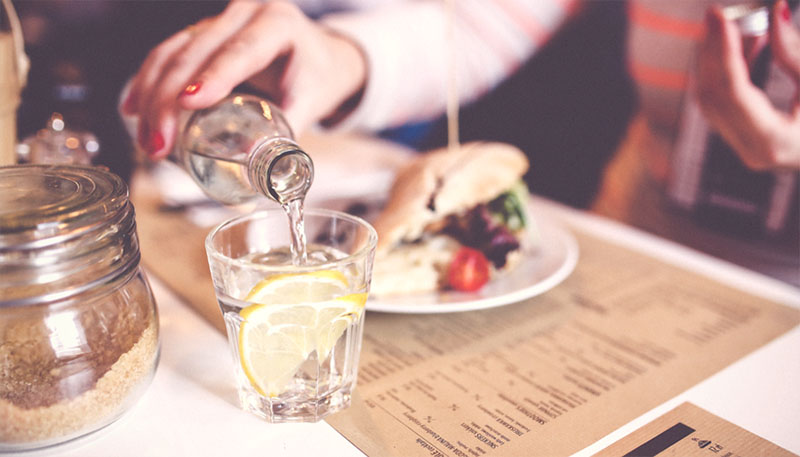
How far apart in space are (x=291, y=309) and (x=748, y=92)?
0.65m

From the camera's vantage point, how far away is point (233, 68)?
2.20 feet

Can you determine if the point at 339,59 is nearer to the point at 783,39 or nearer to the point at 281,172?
the point at 281,172

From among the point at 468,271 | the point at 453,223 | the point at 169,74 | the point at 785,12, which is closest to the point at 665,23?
the point at 785,12

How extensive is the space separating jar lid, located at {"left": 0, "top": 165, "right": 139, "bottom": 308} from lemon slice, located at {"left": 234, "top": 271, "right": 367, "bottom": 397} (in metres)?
0.12

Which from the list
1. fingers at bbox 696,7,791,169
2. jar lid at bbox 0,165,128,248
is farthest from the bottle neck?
fingers at bbox 696,7,791,169

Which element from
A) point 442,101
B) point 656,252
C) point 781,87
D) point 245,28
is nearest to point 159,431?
point 245,28

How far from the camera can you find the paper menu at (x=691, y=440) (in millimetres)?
521

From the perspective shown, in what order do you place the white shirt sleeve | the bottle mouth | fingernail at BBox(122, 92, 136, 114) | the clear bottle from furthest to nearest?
the white shirt sleeve → fingernail at BBox(122, 92, 136, 114) → the clear bottle → the bottle mouth

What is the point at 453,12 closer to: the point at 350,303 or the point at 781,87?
the point at 781,87

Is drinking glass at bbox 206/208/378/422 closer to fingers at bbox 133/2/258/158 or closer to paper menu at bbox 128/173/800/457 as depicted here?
paper menu at bbox 128/173/800/457

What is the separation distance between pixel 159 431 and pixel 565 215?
79 cm

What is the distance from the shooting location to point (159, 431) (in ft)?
1.79

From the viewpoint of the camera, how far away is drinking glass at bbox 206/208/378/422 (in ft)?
1.68

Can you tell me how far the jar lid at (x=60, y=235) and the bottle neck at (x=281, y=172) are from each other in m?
0.11
